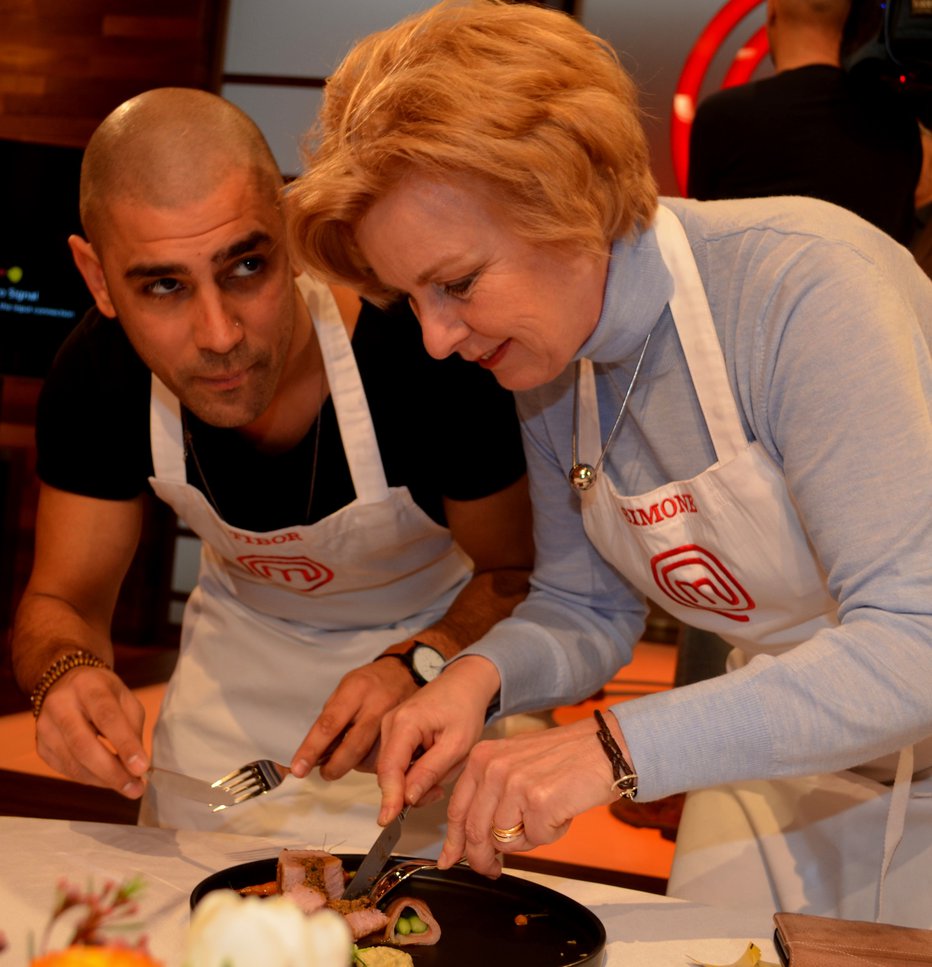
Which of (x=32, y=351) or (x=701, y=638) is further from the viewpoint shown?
(x=32, y=351)

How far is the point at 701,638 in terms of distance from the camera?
98.8 inches

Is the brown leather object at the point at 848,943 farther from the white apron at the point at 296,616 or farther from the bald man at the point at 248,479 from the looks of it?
the white apron at the point at 296,616

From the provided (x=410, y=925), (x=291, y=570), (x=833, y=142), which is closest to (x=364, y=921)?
(x=410, y=925)

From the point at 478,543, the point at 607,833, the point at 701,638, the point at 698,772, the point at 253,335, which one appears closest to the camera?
the point at 698,772

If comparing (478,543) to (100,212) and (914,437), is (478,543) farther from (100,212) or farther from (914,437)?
(914,437)

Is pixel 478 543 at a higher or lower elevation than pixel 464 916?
lower

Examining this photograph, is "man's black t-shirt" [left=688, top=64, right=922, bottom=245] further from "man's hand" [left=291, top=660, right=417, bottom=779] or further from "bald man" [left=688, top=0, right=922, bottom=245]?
"man's hand" [left=291, top=660, right=417, bottom=779]

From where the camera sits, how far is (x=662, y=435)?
144 cm

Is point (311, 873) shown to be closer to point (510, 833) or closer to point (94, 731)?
point (510, 833)

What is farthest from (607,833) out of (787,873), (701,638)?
(787,873)

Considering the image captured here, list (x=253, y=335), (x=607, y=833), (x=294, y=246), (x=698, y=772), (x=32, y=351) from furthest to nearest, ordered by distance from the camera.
Result: (x=32, y=351) → (x=607, y=833) → (x=253, y=335) → (x=294, y=246) → (x=698, y=772)

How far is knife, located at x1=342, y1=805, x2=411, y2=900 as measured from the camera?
4.09ft

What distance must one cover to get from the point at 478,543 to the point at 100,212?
0.68 metres

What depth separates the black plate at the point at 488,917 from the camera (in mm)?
1130
